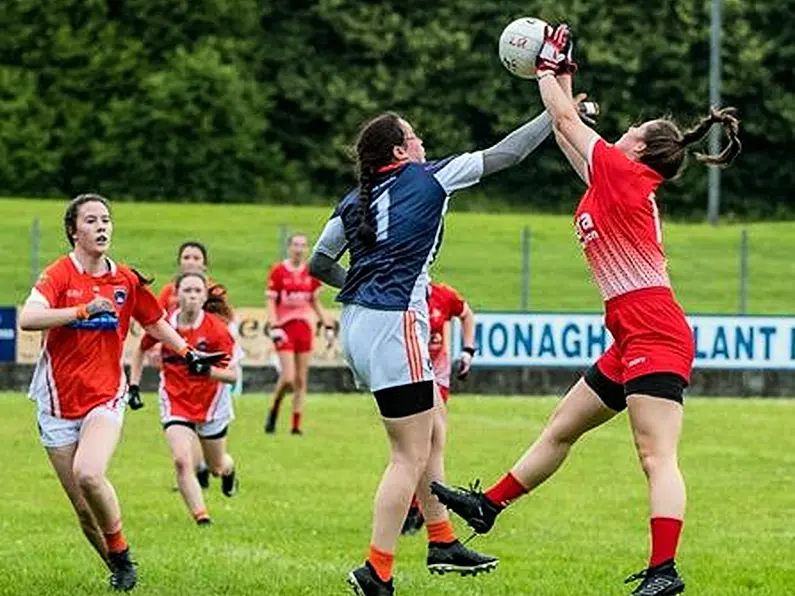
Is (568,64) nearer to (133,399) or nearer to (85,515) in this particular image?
(85,515)

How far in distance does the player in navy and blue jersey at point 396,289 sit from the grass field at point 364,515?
950 mm

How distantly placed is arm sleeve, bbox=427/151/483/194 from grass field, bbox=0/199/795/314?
23280 mm


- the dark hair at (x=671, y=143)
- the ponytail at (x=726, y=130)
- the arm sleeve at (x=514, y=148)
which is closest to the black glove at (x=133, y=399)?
the arm sleeve at (x=514, y=148)

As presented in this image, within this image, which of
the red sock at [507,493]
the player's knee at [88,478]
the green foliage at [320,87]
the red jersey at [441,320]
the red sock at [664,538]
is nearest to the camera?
the red sock at [664,538]

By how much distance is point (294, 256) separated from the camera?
22250 mm

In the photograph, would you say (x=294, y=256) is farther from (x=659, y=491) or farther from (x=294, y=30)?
(x=294, y=30)

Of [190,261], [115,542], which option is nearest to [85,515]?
[115,542]

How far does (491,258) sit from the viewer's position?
37219 mm

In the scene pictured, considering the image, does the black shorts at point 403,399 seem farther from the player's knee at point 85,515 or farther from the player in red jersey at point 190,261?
the player in red jersey at point 190,261

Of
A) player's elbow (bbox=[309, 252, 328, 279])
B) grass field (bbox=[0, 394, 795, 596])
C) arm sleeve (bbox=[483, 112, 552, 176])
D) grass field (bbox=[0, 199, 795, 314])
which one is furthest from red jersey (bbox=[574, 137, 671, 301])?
grass field (bbox=[0, 199, 795, 314])

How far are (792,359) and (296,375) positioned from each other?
8.98 meters

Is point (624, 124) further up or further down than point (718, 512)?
further up

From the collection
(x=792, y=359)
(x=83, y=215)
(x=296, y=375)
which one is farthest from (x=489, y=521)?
(x=792, y=359)

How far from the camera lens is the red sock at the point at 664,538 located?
9133 millimetres
